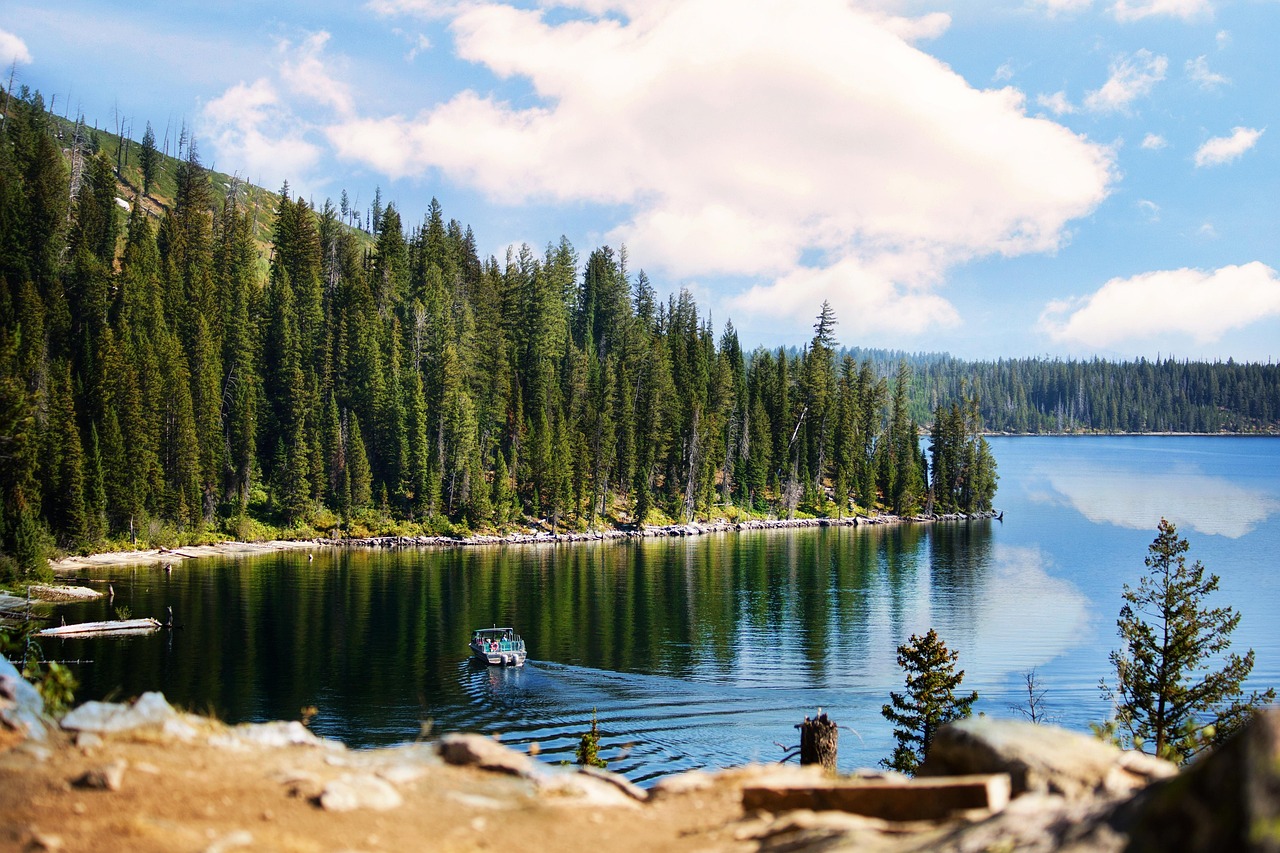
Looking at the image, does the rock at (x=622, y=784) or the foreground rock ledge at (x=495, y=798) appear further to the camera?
the rock at (x=622, y=784)

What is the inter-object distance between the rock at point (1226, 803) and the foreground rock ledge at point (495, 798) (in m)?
0.56

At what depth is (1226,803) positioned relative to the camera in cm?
520

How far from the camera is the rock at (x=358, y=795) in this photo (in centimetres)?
902

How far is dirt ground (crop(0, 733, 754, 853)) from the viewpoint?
8.20 metres

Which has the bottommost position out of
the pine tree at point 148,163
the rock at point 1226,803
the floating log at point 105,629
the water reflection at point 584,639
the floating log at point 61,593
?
the water reflection at point 584,639

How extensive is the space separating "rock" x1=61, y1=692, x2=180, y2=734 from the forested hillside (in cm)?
5800

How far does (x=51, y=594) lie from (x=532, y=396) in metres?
69.0

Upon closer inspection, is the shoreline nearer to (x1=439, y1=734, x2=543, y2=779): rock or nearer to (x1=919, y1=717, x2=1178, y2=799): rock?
(x1=439, y1=734, x2=543, y2=779): rock

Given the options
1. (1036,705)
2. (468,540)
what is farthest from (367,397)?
(1036,705)

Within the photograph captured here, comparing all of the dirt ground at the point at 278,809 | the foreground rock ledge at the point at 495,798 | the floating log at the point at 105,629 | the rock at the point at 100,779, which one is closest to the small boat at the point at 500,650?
the floating log at the point at 105,629

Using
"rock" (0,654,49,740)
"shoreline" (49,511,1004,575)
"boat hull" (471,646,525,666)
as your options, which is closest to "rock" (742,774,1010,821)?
"rock" (0,654,49,740)

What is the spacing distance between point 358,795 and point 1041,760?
6796 millimetres

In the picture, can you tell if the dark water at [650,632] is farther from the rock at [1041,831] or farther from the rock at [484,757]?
the rock at [1041,831]

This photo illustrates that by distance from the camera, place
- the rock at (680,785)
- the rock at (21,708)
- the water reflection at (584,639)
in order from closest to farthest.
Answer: the rock at (21,708)
the rock at (680,785)
the water reflection at (584,639)
